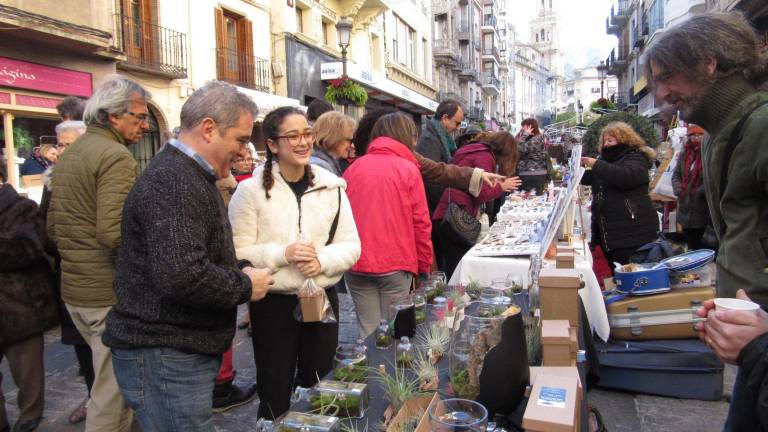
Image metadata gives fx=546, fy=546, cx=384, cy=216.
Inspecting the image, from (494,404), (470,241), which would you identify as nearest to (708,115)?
(494,404)

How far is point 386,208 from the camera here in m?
3.42

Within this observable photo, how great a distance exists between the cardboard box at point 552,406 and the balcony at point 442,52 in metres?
33.2

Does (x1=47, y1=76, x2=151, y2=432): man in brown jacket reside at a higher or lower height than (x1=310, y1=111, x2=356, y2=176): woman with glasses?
lower

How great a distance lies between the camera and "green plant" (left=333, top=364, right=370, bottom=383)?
1.83 meters

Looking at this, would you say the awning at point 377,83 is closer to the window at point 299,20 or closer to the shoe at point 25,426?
the window at point 299,20

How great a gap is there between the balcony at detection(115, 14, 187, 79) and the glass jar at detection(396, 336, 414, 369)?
10510 millimetres

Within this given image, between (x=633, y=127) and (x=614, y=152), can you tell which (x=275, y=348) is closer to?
(x=614, y=152)

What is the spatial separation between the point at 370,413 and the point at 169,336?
2.33ft

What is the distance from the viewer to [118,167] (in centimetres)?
254

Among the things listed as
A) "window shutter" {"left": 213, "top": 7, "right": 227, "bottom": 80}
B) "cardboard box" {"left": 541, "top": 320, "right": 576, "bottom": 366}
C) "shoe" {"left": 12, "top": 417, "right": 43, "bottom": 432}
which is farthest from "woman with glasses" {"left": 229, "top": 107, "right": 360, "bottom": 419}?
"window shutter" {"left": 213, "top": 7, "right": 227, "bottom": 80}

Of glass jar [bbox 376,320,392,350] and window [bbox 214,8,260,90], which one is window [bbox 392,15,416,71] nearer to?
window [bbox 214,8,260,90]

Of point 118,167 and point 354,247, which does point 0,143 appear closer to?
point 118,167

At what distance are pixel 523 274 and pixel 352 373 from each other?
1.97 m

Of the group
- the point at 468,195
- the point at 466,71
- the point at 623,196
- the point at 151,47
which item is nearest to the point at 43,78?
the point at 151,47
